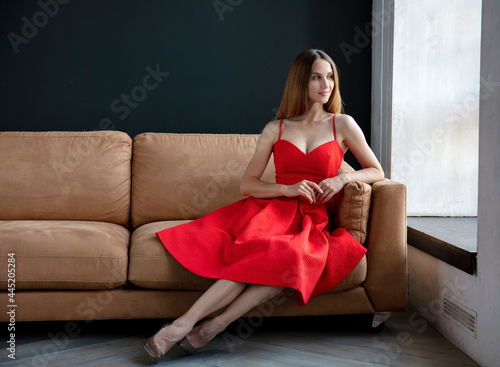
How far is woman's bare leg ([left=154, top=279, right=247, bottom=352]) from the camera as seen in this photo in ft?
6.33

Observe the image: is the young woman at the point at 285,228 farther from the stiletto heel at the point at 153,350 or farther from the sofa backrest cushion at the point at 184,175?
the sofa backrest cushion at the point at 184,175

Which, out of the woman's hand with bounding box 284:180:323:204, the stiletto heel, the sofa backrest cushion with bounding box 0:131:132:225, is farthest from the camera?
the sofa backrest cushion with bounding box 0:131:132:225

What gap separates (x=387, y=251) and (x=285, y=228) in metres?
0.45

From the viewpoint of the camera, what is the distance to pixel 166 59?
10.8 ft

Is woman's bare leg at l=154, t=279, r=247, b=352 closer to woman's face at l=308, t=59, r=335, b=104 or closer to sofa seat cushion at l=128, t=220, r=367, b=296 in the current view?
sofa seat cushion at l=128, t=220, r=367, b=296

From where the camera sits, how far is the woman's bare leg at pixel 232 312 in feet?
6.55

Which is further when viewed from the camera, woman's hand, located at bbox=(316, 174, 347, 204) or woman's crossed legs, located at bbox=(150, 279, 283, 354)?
woman's hand, located at bbox=(316, 174, 347, 204)

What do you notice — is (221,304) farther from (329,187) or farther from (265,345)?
(329,187)

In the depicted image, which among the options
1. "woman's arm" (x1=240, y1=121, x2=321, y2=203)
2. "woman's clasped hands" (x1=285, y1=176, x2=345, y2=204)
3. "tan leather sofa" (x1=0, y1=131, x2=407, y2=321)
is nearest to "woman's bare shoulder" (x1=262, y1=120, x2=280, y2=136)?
"woman's arm" (x1=240, y1=121, x2=321, y2=203)

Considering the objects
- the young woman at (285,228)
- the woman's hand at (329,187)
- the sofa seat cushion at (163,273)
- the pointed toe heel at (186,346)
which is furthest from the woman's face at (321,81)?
the pointed toe heel at (186,346)

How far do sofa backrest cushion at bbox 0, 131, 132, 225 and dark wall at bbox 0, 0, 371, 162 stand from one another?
1.52 feet

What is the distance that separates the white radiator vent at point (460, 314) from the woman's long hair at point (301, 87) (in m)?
1.02

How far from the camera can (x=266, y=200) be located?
2371mm

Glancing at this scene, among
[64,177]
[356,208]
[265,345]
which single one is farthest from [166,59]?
[265,345]
